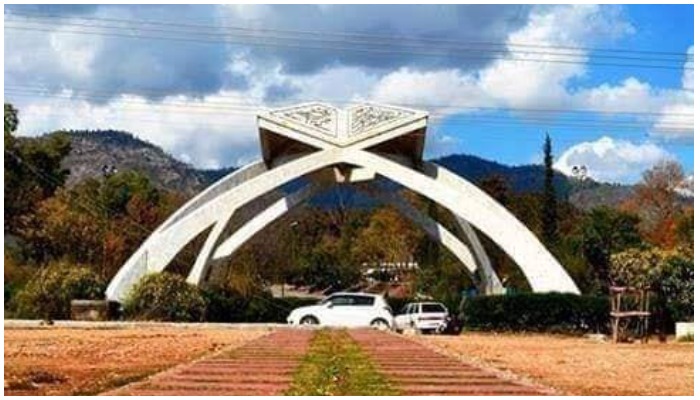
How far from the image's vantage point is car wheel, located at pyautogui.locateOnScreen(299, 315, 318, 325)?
955 inches

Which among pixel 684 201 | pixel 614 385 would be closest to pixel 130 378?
pixel 614 385

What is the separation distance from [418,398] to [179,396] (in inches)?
58.9

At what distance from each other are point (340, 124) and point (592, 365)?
17021 millimetres

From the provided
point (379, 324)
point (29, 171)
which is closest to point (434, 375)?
point (379, 324)

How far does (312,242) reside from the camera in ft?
175

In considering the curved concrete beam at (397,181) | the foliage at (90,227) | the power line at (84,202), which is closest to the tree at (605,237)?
the power line at (84,202)

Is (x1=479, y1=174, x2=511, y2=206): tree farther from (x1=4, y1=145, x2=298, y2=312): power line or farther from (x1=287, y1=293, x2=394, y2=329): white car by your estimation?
(x1=287, y1=293, x2=394, y2=329): white car

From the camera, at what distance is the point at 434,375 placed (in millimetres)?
9789

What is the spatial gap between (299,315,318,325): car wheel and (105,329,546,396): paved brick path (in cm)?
1057

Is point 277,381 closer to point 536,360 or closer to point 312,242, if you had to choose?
point 536,360

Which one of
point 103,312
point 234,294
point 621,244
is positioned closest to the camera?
point 103,312

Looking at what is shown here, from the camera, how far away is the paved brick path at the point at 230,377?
7.92 m

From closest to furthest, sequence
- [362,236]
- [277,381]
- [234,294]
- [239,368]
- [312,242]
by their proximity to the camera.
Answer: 1. [277,381]
2. [239,368]
3. [234,294]
4. [362,236]
5. [312,242]

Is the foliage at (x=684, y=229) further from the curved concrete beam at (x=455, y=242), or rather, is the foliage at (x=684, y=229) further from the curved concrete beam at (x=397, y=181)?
the curved concrete beam at (x=397, y=181)
